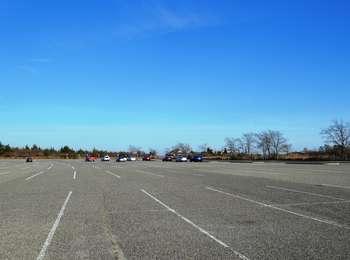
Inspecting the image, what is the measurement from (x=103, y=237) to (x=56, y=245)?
1.18 meters

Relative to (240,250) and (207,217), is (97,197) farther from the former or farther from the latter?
(240,250)

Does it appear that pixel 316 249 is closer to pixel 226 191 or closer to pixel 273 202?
pixel 273 202

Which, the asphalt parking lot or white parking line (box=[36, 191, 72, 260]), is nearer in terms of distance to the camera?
white parking line (box=[36, 191, 72, 260])

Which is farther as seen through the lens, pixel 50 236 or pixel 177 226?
pixel 177 226

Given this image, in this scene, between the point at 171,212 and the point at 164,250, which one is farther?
the point at 171,212

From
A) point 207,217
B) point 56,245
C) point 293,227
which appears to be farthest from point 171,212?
point 56,245

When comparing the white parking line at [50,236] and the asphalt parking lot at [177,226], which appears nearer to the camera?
the white parking line at [50,236]

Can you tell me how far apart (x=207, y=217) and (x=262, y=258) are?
5485mm

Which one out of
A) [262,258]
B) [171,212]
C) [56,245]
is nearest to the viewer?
[262,258]

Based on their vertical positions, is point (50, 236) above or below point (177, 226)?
below

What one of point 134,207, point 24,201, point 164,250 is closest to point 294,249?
point 164,250

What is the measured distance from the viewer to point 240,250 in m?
9.80

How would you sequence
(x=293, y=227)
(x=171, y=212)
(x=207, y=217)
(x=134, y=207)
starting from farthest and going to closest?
1. (x=134, y=207)
2. (x=171, y=212)
3. (x=207, y=217)
4. (x=293, y=227)

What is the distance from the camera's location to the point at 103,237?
11.4m
